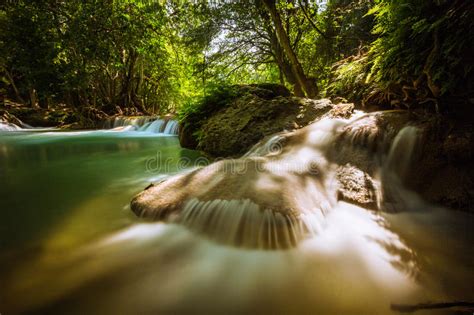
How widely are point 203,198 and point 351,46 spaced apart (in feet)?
32.9

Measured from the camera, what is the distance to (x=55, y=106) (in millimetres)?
19875

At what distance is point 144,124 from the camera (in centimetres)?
1336

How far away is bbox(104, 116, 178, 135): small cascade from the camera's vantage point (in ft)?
37.4

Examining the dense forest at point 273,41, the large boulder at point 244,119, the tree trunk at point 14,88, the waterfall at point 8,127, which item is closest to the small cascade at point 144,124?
the dense forest at point 273,41

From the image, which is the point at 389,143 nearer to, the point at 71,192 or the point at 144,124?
the point at 71,192

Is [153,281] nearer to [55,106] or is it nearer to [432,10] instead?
[432,10]

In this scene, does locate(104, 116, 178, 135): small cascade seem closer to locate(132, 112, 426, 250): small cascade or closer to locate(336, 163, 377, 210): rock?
locate(132, 112, 426, 250): small cascade

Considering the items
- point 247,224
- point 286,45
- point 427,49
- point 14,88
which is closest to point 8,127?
point 14,88

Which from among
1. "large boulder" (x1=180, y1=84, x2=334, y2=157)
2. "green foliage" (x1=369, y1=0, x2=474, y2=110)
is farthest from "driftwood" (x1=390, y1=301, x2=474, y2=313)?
"large boulder" (x1=180, y1=84, x2=334, y2=157)

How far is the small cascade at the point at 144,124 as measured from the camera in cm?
1141

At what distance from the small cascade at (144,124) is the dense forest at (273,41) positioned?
3014mm

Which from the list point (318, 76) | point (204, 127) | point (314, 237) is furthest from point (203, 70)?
point (314, 237)

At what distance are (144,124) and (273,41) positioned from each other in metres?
8.61

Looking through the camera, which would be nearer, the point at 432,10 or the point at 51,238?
the point at 51,238
